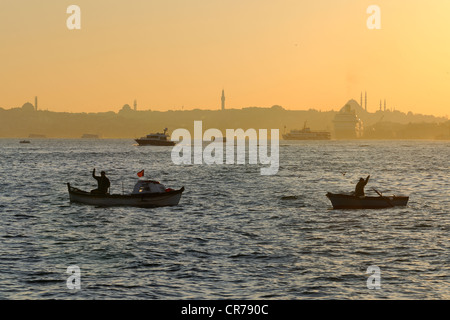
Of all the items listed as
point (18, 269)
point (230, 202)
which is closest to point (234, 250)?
point (18, 269)

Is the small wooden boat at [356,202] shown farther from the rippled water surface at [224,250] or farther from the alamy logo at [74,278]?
the alamy logo at [74,278]

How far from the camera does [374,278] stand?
81.8 feet

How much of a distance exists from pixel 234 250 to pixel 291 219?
1423 cm

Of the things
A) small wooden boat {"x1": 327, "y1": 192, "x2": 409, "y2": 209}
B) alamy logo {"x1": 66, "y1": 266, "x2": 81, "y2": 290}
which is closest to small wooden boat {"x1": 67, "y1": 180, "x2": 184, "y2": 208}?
small wooden boat {"x1": 327, "y1": 192, "x2": 409, "y2": 209}

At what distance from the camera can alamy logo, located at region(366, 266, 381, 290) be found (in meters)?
23.7

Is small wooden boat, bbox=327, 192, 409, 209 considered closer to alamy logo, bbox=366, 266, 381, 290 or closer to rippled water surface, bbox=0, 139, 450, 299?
rippled water surface, bbox=0, 139, 450, 299

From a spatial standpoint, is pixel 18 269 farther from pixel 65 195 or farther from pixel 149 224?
pixel 65 195

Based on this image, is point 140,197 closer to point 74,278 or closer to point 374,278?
point 74,278

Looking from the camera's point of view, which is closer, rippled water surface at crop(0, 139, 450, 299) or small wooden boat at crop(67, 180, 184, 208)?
rippled water surface at crop(0, 139, 450, 299)

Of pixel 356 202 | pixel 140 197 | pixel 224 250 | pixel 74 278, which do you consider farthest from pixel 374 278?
pixel 140 197

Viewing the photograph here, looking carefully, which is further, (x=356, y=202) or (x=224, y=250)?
(x=356, y=202)

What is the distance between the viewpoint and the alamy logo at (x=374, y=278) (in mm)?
23688

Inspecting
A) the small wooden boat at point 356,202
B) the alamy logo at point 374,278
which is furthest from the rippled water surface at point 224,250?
the small wooden boat at point 356,202
